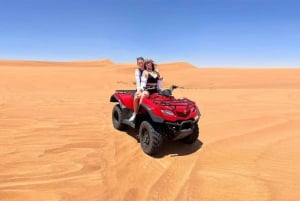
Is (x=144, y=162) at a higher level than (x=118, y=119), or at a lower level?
lower

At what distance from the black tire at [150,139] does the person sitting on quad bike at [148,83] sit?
583mm

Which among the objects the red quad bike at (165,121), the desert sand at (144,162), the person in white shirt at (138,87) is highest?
the person in white shirt at (138,87)

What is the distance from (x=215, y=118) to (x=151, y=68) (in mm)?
2921

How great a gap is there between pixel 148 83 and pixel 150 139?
1316 millimetres

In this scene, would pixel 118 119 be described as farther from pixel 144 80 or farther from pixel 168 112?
pixel 168 112

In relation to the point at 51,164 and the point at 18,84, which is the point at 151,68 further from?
the point at 18,84

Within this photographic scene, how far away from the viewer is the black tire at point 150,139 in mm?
5986

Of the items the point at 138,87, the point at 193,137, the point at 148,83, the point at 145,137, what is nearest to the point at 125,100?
the point at 138,87

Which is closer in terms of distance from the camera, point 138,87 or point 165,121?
point 165,121

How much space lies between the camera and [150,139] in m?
6.05

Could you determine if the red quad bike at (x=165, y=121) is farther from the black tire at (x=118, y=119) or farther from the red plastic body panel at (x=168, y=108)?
the black tire at (x=118, y=119)

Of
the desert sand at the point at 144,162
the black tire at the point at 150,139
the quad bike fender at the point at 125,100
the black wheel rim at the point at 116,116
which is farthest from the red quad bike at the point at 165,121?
the black wheel rim at the point at 116,116

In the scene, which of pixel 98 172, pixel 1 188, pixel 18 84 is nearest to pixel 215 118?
pixel 98 172

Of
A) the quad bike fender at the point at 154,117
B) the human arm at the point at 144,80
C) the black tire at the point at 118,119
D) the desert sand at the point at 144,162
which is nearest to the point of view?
the desert sand at the point at 144,162
